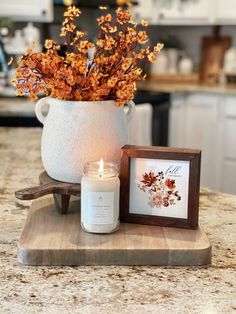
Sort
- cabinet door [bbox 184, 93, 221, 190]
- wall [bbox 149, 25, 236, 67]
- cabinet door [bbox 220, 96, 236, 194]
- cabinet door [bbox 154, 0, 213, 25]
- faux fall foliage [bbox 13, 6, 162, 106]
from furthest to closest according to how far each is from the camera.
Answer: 1. wall [bbox 149, 25, 236, 67]
2. cabinet door [bbox 154, 0, 213, 25]
3. cabinet door [bbox 184, 93, 221, 190]
4. cabinet door [bbox 220, 96, 236, 194]
5. faux fall foliage [bbox 13, 6, 162, 106]

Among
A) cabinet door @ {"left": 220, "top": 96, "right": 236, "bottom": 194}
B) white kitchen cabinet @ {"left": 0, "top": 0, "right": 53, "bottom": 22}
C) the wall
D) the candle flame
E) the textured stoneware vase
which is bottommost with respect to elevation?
cabinet door @ {"left": 220, "top": 96, "right": 236, "bottom": 194}

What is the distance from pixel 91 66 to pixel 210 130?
281cm

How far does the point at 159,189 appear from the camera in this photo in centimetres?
115

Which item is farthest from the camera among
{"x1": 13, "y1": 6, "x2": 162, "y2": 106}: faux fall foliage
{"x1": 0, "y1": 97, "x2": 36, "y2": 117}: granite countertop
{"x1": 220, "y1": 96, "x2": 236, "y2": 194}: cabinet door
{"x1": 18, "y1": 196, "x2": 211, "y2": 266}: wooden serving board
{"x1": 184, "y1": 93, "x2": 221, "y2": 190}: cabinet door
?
{"x1": 184, "y1": 93, "x2": 221, "y2": 190}: cabinet door

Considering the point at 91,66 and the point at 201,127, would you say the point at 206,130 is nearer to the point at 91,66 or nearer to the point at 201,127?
the point at 201,127

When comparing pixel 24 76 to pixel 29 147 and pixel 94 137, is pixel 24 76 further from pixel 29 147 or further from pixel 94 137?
pixel 29 147

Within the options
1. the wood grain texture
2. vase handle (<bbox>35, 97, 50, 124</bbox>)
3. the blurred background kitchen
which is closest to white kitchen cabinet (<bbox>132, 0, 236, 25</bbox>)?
the blurred background kitchen

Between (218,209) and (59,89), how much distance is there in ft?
1.75

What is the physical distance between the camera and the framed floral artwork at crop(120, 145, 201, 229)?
113 centimetres

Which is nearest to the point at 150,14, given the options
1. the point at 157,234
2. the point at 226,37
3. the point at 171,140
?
the point at 226,37

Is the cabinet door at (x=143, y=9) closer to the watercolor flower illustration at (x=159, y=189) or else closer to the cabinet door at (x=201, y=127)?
the cabinet door at (x=201, y=127)

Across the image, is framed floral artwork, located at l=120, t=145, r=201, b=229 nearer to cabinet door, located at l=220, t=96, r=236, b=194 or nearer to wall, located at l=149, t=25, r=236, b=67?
cabinet door, located at l=220, t=96, r=236, b=194

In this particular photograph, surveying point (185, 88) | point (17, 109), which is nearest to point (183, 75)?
point (185, 88)

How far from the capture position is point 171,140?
404 centimetres
